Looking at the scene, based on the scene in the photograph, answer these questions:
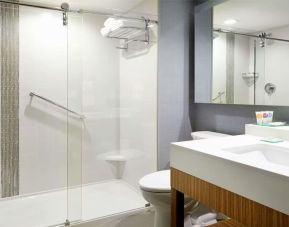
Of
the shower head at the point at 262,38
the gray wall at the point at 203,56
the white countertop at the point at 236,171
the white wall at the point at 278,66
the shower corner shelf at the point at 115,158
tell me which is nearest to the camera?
the white countertop at the point at 236,171

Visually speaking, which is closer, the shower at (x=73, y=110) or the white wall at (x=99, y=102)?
the shower at (x=73, y=110)

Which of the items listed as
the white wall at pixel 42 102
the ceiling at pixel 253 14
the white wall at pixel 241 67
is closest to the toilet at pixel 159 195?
the white wall at pixel 241 67

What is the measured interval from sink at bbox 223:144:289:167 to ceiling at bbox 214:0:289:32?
817mm

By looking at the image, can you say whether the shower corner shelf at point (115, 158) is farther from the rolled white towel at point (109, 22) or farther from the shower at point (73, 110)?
the rolled white towel at point (109, 22)

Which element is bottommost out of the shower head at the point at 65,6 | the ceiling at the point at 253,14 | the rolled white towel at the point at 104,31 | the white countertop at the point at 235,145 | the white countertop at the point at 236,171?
the white countertop at the point at 236,171

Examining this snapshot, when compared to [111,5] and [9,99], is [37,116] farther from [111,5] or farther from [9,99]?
[111,5]

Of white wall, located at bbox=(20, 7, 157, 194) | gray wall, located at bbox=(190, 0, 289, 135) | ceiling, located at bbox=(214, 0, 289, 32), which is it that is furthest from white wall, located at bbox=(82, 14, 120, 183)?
ceiling, located at bbox=(214, 0, 289, 32)

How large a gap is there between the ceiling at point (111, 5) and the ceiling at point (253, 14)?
65 cm

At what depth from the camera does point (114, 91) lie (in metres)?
2.93

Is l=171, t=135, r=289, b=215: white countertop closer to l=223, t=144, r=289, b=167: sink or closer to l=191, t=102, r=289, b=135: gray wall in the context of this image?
l=223, t=144, r=289, b=167: sink

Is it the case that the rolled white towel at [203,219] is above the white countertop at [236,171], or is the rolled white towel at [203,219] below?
below

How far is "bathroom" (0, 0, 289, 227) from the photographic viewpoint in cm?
203

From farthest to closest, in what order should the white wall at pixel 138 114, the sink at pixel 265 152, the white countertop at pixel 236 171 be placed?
the white wall at pixel 138 114, the sink at pixel 265 152, the white countertop at pixel 236 171

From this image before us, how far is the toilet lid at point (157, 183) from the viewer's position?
5.65ft
